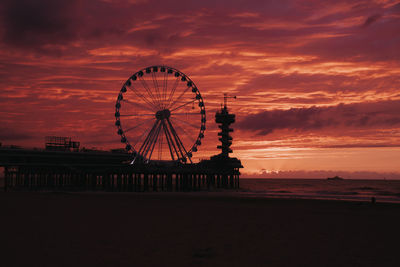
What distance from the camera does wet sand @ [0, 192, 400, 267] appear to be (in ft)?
39.0

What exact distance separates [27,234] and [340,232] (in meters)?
12.4

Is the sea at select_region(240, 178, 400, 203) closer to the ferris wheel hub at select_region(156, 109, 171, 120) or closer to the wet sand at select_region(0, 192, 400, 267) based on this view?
the ferris wheel hub at select_region(156, 109, 171, 120)

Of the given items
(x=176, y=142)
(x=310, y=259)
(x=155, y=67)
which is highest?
(x=155, y=67)

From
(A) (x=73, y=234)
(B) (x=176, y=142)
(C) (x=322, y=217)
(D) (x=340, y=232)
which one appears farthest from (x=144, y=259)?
(B) (x=176, y=142)

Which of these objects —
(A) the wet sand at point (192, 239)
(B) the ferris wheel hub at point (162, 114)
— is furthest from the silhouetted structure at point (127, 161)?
(A) the wet sand at point (192, 239)

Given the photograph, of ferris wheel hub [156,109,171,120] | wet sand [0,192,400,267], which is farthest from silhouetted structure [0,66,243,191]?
wet sand [0,192,400,267]

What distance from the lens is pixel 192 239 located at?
14820mm

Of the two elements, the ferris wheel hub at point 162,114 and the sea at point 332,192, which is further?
the ferris wheel hub at point 162,114

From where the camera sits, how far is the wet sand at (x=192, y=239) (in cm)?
1188

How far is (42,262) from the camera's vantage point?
11281 mm

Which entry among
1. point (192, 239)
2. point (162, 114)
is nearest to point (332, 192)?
point (162, 114)

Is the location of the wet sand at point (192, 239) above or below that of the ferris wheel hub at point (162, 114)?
below

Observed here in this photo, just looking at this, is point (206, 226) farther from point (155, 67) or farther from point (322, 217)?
point (155, 67)

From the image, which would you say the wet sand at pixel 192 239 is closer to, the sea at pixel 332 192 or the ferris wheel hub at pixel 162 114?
the sea at pixel 332 192
